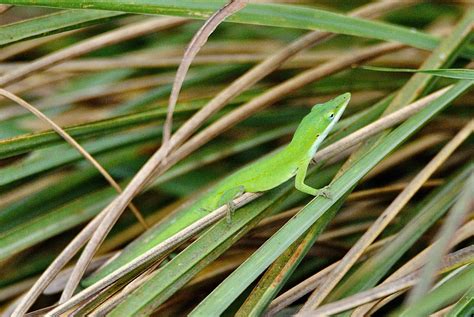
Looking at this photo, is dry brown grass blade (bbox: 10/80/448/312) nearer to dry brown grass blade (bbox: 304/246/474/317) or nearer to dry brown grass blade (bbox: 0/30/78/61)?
dry brown grass blade (bbox: 304/246/474/317)

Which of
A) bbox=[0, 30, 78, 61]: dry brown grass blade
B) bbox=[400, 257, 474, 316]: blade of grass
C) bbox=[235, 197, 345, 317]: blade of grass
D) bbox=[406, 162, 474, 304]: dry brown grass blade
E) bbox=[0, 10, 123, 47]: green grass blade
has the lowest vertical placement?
bbox=[400, 257, 474, 316]: blade of grass

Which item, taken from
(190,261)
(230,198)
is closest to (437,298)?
(190,261)

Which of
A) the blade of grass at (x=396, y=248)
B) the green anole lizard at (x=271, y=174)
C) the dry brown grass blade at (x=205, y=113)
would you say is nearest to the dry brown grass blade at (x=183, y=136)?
the dry brown grass blade at (x=205, y=113)

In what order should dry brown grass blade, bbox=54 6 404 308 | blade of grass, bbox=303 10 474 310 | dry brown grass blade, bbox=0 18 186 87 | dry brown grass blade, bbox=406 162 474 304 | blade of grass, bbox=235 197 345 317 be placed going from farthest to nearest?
dry brown grass blade, bbox=0 18 186 87 < blade of grass, bbox=303 10 474 310 < dry brown grass blade, bbox=54 6 404 308 < blade of grass, bbox=235 197 345 317 < dry brown grass blade, bbox=406 162 474 304

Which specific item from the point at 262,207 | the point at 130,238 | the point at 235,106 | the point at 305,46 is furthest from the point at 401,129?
the point at 130,238

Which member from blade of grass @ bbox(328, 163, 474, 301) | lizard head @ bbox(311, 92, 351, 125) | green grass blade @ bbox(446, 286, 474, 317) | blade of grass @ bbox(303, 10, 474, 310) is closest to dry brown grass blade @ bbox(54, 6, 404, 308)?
blade of grass @ bbox(303, 10, 474, 310)

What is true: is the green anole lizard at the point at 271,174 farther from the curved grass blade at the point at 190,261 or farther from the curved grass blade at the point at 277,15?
the curved grass blade at the point at 277,15
